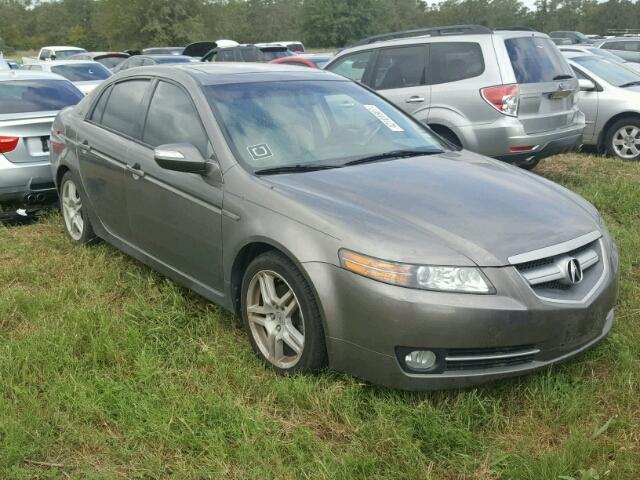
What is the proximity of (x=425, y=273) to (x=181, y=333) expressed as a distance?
5.51 feet

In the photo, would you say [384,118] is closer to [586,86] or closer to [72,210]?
[72,210]

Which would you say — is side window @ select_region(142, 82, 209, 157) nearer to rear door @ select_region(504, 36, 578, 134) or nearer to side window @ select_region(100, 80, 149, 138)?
side window @ select_region(100, 80, 149, 138)

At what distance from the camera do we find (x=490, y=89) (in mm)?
7055

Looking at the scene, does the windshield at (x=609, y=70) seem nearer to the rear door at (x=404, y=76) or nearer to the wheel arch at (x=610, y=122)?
the wheel arch at (x=610, y=122)

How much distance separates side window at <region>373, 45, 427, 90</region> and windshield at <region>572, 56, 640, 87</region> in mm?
3311

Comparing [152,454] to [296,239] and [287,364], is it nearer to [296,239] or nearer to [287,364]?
[287,364]

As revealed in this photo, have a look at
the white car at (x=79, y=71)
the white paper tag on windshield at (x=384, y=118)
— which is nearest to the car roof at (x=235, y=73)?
the white paper tag on windshield at (x=384, y=118)

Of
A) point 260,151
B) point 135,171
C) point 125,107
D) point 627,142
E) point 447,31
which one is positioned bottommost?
point 627,142

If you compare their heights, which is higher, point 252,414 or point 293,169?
point 293,169

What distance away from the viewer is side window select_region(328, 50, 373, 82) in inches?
335

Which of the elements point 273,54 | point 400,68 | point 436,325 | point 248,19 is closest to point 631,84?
point 400,68

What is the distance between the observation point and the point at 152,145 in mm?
4316

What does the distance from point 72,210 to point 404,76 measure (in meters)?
4.16

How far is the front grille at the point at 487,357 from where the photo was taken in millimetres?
2928
